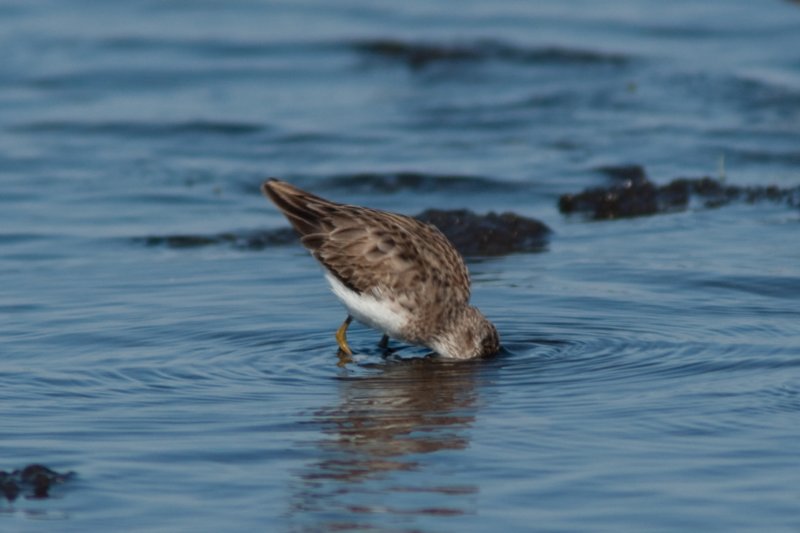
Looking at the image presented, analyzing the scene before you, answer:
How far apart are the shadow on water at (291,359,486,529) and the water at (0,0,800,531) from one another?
0.07ft

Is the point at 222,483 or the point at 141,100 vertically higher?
the point at 141,100

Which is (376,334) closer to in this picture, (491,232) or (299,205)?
(299,205)

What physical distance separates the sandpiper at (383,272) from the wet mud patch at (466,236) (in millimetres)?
2329

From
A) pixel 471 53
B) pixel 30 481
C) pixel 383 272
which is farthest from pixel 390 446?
pixel 471 53

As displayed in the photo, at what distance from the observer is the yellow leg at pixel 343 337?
8.29 metres

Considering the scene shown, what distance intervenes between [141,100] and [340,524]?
12.4 metres

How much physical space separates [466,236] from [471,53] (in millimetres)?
8675

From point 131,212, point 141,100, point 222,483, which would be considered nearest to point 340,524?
point 222,483

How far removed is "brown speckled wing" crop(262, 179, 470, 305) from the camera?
Result: 838 centimetres

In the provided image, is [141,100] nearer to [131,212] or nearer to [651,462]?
[131,212]

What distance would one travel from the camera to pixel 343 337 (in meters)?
8.41

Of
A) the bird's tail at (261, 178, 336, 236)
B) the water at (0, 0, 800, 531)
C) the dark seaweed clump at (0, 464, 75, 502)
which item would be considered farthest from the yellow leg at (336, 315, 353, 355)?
the dark seaweed clump at (0, 464, 75, 502)

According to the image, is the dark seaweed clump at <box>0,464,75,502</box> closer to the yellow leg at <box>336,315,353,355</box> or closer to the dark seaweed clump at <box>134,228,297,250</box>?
the yellow leg at <box>336,315,353,355</box>

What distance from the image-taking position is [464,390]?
7617mm
